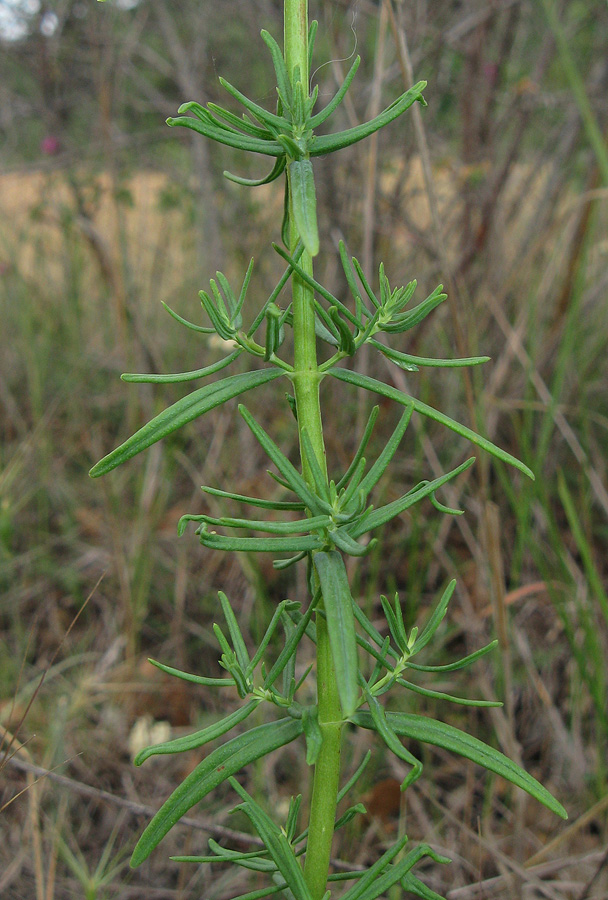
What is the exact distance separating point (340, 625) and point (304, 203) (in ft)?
1.02

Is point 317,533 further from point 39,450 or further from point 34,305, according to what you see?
point 34,305

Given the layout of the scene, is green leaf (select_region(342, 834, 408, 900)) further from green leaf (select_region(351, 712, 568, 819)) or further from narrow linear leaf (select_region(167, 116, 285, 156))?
narrow linear leaf (select_region(167, 116, 285, 156))

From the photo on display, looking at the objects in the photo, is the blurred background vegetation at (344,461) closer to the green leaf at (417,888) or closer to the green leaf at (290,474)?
the green leaf at (417,888)

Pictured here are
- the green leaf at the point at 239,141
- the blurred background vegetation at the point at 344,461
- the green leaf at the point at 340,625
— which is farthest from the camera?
the blurred background vegetation at the point at 344,461

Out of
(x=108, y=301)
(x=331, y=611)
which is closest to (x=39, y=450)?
(x=108, y=301)

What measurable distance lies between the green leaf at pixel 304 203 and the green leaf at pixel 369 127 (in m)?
0.03

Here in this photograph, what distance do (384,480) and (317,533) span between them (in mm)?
1083

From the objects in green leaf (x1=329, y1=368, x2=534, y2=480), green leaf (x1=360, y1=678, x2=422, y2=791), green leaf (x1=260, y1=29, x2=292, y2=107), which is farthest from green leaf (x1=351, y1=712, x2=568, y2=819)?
green leaf (x1=260, y1=29, x2=292, y2=107)

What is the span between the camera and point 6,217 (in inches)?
118

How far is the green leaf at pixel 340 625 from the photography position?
1.66 ft

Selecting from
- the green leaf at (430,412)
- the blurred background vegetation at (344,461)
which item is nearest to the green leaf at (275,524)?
the green leaf at (430,412)

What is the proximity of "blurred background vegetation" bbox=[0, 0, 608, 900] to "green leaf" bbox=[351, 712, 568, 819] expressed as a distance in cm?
40

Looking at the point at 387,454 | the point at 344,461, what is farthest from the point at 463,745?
the point at 344,461

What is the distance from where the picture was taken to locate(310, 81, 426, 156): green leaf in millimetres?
592
